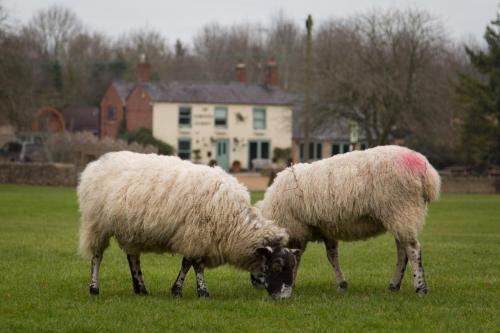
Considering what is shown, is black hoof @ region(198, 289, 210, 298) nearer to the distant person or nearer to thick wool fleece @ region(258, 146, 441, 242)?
thick wool fleece @ region(258, 146, 441, 242)

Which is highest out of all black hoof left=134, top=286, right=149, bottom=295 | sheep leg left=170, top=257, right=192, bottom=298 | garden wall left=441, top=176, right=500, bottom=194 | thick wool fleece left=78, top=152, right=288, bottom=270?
thick wool fleece left=78, top=152, right=288, bottom=270

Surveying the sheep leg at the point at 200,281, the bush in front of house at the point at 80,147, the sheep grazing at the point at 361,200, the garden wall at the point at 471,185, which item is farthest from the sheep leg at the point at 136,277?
the garden wall at the point at 471,185

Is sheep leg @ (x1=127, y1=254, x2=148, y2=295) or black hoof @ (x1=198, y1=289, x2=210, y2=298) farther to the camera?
sheep leg @ (x1=127, y1=254, x2=148, y2=295)

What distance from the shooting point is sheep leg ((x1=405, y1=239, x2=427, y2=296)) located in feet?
38.0

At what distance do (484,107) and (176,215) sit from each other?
3765 centimetres

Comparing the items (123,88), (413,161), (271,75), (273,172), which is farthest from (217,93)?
(413,161)

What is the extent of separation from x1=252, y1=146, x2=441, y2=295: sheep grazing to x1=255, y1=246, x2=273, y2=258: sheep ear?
1.68ft

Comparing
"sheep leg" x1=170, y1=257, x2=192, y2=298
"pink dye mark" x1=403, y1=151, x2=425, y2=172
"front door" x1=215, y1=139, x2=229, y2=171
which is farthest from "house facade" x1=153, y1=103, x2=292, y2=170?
"sheep leg" x1=170, y1=257, x2=192, y2=298

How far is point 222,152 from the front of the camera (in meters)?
65.1

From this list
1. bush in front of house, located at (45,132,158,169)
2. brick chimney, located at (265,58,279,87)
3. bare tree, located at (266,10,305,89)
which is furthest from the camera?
bare tree, located at (266,10,305,89)

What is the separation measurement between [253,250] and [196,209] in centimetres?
90

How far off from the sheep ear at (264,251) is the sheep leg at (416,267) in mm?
1831

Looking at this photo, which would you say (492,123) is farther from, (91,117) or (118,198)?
(91,117)

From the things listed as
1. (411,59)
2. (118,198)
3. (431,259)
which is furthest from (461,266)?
(411,59)
